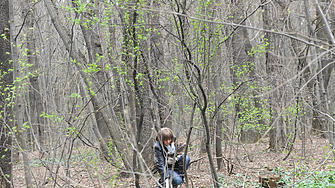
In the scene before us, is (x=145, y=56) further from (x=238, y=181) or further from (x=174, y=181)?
(x=238, y=181)

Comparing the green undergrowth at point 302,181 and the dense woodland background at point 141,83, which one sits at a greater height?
the dense woodland background at point 141,83

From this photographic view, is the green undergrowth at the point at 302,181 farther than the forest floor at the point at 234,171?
No

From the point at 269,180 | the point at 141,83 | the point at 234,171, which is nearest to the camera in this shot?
the point at 141,83

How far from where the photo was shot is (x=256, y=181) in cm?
552

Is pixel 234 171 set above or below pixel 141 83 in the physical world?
below

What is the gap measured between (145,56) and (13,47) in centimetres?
212

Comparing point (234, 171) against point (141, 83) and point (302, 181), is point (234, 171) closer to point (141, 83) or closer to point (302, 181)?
point (302, 181)

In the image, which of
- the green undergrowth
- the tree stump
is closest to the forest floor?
the green undergrowth

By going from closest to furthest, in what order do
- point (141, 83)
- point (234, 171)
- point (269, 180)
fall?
point (141, 83) < point (269, 180) < point (234, 171)

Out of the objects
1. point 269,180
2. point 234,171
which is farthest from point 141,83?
point 234,171

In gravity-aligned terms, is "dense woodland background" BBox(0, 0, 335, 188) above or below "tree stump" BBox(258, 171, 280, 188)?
above

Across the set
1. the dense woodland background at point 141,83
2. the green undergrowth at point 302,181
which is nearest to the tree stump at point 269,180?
the green undergrowth at point 302,181

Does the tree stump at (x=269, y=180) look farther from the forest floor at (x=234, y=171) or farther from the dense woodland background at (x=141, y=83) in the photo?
the dense woodland background at (x=141, y=83)

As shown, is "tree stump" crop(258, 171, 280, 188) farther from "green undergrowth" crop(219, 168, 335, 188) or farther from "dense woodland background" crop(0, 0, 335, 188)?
"dense woodland background" crop(0, 0, 335, 188)
